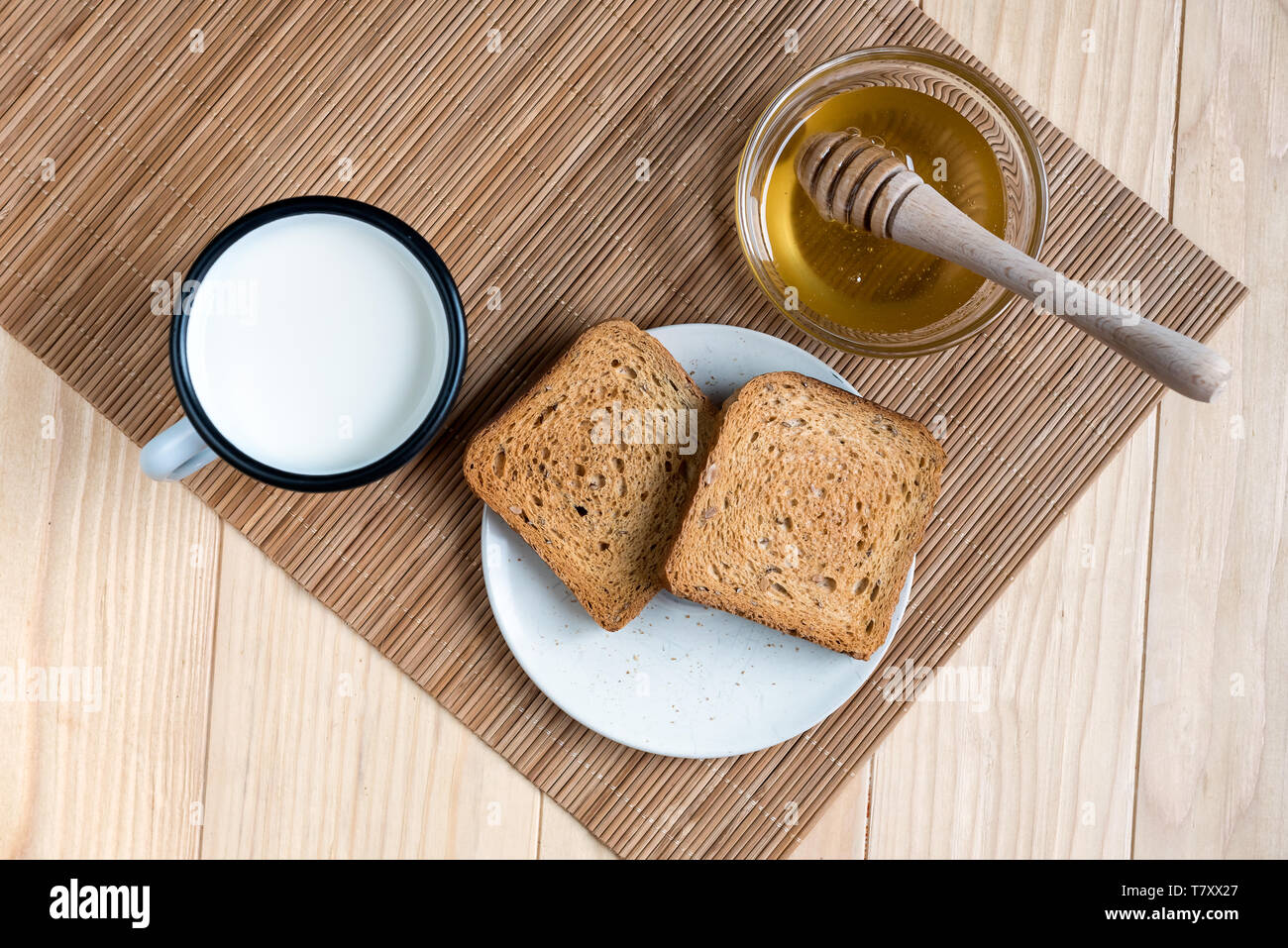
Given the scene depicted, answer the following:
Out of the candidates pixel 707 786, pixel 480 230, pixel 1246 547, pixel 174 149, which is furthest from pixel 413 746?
pixel 1246 547

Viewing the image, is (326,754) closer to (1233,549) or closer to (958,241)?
(958,241)

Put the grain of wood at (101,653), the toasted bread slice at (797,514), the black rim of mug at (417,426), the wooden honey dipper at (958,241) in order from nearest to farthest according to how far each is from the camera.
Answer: the wooden honey dipper at (958,241), the black rim of mug at (417,426), the toasted bread slice at (797,514), the grain of wood at (101,653)

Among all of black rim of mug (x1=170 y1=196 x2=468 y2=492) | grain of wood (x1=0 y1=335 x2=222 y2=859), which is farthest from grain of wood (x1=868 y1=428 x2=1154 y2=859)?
grain of wood (x1=0 y1=335 x2=222 y2=859)

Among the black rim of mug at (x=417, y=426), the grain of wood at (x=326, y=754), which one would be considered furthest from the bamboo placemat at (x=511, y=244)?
the black rim of mug at (x=417, y=426)

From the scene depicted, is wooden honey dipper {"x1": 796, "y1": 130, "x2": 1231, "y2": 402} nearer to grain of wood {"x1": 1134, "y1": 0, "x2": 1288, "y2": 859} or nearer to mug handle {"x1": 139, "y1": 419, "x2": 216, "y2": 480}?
grain of wood {"x1": 1134, "y1": 0, "x2": 1288, "y2": 859}

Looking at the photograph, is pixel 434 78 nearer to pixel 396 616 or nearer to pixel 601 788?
pixel 396 616

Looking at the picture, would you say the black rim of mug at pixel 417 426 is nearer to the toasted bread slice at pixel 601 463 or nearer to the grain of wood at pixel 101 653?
the toasted bread slice at pixel 601 463

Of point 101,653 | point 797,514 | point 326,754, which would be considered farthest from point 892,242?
point 101,653

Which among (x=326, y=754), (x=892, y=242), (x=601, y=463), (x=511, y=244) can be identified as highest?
(x=892, y=242)
